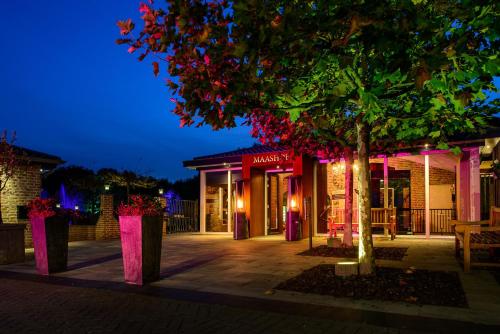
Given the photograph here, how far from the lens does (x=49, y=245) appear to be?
864 centimetres

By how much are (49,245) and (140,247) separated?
2641 mm

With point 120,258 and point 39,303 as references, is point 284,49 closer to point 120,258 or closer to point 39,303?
point 39,303

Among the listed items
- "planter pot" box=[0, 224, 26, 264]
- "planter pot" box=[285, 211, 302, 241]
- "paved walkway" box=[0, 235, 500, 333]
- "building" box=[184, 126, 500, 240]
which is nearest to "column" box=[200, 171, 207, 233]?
"building" box=[184, 126, 500, 240]

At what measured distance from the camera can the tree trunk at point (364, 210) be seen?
6793 millimetres

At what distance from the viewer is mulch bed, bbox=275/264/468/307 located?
18.9 feet

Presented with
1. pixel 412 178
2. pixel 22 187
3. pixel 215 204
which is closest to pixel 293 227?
pixel 215 204

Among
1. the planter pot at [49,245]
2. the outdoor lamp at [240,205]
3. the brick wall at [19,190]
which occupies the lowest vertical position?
the planter pot at [49,245]

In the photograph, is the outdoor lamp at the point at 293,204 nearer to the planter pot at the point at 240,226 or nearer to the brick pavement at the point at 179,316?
the planter pot at the point at 240,226

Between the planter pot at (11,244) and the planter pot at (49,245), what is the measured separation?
1.97 m

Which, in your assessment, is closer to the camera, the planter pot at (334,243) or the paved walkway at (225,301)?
the paved walkway at (225,301)

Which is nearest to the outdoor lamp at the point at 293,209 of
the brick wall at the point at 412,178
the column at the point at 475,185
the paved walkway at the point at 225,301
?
the brick wall at the point at 412,178

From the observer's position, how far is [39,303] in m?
6.02

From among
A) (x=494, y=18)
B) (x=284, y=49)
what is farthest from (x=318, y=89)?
(x=494, y=18)

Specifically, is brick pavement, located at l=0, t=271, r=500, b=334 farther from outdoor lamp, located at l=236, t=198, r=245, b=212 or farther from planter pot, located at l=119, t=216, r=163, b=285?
outdoor lamp, located at l=236, t=198, r=245, b=212
